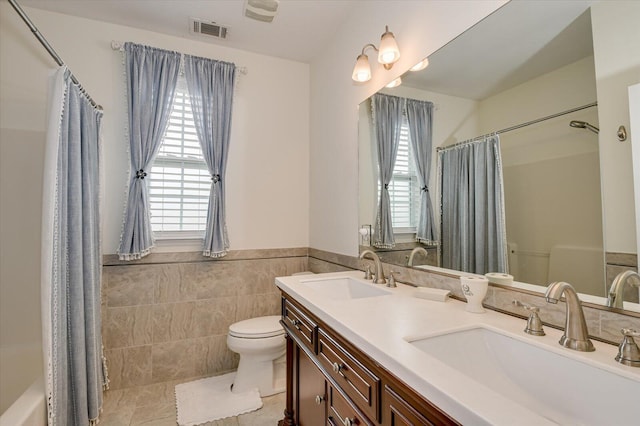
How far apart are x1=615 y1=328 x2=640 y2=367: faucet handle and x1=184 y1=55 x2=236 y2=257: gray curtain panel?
2.24m

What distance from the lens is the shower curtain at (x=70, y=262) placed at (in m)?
1.27

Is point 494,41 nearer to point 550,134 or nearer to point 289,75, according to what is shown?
point 550,134

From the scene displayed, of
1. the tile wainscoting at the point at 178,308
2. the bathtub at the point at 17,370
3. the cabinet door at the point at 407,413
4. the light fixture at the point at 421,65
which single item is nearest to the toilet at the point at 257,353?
the tile wainscoting at the point at 178,308

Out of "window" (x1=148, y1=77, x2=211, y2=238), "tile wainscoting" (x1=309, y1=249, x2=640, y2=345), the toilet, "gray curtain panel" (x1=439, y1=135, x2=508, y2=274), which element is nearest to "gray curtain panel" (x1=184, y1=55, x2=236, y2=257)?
"window" (x1=148, y1=77, x2=211, y2=238)

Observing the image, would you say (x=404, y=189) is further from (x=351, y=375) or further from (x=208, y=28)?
(x=208, y=28)

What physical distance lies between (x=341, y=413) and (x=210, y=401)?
4.60ft

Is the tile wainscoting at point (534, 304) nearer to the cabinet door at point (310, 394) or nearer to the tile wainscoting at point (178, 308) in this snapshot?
the cabinet door at point (310, 394)

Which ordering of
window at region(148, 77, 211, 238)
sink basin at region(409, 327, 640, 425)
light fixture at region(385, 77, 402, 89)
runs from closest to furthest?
sink basin at region(409, 327, 640, 425) → light fixture at region(385, 77, 402, 89) → window at region(148, 77, 211, 238)

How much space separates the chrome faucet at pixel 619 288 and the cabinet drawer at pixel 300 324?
0.94m

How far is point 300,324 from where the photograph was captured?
1.42 metres

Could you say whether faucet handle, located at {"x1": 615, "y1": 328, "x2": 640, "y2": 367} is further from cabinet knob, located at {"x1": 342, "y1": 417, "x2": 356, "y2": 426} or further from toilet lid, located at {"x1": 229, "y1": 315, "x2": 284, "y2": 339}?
toilet lid, located at {"x1": 229, "y1": 315, "x2": 284, "y2": 339}

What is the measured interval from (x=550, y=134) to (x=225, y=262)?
88.8 inches

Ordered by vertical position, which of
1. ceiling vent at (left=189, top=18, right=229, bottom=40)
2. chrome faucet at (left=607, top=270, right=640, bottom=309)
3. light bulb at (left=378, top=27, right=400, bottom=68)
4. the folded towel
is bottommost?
the folded towel

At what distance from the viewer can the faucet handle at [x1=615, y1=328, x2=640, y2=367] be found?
684 millimetres
